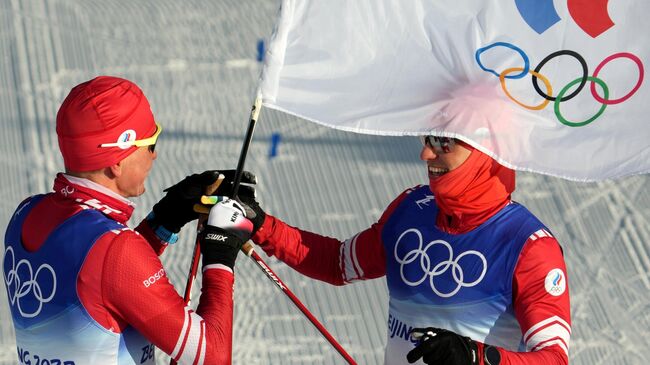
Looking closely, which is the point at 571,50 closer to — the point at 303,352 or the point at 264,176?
the point at 303,352

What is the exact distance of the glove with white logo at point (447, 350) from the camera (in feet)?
7.25

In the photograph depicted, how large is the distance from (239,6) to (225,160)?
1639mm

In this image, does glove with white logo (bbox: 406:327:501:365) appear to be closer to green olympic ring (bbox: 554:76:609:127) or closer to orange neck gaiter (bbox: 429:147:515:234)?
orange neck gaiter (bbox: 429:147:515:234)

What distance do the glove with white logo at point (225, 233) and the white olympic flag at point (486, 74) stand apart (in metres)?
0.30

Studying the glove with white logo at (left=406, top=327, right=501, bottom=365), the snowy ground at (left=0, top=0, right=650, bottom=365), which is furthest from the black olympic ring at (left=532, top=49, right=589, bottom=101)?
the snowy ground at (left=0, top=0, right=650, bottom=365)

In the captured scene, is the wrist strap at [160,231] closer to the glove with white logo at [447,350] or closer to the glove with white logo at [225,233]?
the glove with white logo at [225,233]

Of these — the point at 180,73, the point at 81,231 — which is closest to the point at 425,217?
the point at 81,231

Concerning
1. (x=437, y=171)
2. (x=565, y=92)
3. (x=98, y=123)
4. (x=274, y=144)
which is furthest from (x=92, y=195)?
(x=274, y=144)

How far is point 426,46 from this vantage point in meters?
2.54

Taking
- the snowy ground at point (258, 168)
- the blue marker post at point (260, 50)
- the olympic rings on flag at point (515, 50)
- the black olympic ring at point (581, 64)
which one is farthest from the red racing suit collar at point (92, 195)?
the blue marker post at point (260, 50)

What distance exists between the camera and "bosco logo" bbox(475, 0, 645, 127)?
241cm

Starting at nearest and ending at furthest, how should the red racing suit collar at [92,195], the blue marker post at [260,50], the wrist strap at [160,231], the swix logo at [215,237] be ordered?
the red racing suit collar at [92,195] < the swix logo at [215,237] < the wrist strap at [160,231] < the blue marker post at [260,50]

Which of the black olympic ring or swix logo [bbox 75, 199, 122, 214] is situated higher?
the black olympic ring

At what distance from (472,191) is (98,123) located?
2.89ft
